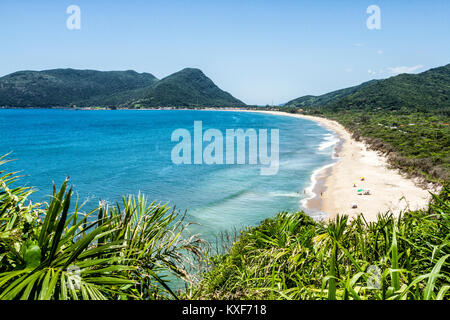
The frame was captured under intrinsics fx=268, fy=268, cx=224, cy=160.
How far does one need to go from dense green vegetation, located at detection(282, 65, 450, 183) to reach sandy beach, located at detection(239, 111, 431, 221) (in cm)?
174

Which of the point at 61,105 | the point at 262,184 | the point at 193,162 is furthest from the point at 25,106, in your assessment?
the point at 262,184

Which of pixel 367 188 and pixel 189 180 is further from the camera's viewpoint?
pixel 189 180

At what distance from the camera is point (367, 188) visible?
21.8 meters

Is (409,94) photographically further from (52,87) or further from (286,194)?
(52,87)

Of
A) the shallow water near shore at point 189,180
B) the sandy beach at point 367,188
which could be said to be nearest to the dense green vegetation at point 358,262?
the shallow water near shore at point 189,180

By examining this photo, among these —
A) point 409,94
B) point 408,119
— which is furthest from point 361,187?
point 409,94

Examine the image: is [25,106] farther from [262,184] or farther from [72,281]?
[72,281]

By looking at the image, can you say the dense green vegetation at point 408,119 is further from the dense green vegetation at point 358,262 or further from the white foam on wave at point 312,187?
the white foam on wave at point 312,187

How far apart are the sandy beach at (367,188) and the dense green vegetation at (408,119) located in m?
1.74

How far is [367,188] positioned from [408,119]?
53.7 m

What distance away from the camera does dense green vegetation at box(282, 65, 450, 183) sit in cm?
2573

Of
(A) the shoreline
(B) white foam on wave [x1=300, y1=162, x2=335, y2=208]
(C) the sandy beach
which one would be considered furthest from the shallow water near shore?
(C) the sandy beach
